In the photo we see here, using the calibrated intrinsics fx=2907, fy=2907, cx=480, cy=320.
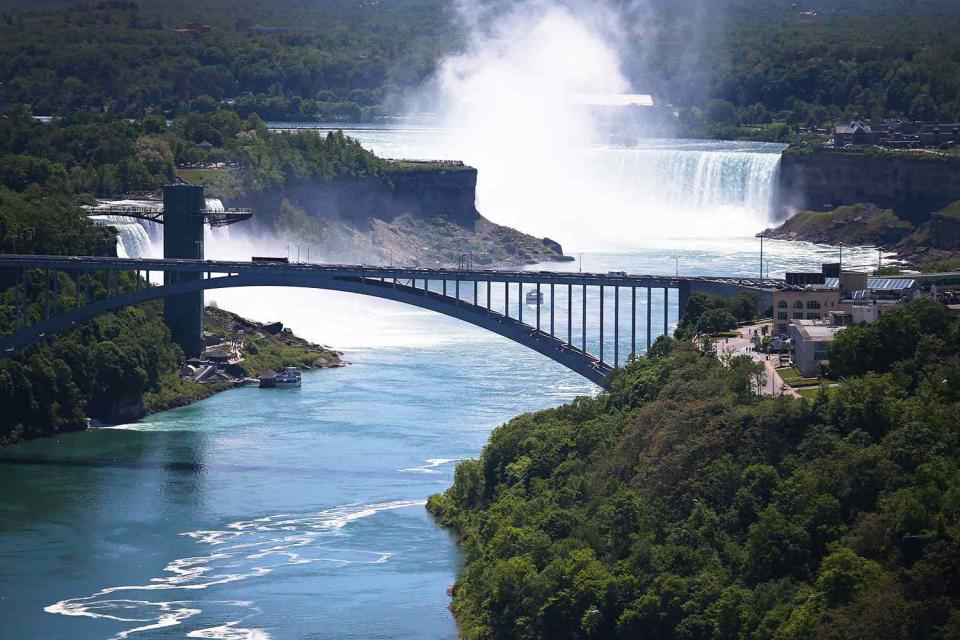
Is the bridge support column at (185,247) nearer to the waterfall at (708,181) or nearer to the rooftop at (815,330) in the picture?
the rooftop at (815,330)

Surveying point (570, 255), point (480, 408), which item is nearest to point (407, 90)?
point (570, 255)

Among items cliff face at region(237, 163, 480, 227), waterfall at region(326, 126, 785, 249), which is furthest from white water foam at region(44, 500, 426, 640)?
waterfall at region(326, 126, 785, 249)

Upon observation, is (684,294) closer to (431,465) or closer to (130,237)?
(431,465)

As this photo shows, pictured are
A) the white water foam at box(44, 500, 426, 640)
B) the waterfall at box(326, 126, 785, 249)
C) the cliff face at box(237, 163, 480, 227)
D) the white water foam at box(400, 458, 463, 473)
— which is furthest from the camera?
the waterfall at box(326, 126, 785, 249)

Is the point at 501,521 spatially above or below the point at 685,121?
below

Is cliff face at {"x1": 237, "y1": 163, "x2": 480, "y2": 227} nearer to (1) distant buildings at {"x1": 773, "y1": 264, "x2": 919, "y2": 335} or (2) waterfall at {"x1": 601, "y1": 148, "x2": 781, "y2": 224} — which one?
(2) waterfall at {"x1": 601, "y1": 148, "x2": 781, "y2": 224}

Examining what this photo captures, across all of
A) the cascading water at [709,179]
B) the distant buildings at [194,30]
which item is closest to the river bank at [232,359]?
the cascading water at [709,179]

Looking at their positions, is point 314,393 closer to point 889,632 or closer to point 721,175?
point 889,632
